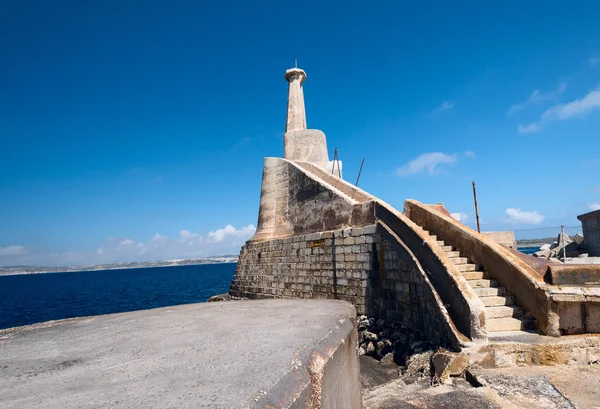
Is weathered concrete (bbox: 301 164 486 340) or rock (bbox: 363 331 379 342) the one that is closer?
weathered concrete (bbox: 301 164 486 340)

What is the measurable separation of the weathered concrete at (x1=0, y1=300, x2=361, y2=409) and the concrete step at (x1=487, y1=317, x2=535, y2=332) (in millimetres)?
3904

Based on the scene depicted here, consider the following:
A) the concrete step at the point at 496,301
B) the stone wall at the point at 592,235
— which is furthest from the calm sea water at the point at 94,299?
the stone wall at the point at 592,235

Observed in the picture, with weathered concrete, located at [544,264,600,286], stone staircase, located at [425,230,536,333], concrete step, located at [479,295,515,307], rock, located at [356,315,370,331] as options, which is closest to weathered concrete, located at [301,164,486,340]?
stone staircase, located at [425,230,536,333]

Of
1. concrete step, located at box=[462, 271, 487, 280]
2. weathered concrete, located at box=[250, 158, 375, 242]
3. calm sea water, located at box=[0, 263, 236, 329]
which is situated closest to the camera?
concrete step, located at box=[462, 271, 487, 280]

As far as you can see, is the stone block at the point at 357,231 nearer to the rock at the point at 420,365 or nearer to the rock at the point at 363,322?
the rock at the point at 363,322

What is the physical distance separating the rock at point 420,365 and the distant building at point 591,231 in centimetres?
1687

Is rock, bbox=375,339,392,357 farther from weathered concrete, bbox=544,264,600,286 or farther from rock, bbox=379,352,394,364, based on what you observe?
weathered concrete, bbox=544,264,600,286

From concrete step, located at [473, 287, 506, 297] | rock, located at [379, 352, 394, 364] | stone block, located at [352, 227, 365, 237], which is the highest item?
stone block, located at [352, 227, 365, 237]

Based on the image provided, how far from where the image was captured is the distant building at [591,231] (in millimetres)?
18020

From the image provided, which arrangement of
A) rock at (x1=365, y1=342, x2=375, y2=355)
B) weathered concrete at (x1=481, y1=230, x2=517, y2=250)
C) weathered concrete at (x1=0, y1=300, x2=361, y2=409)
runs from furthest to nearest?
weathered concrete at (x1=481, y1=230, x2=517, y2=250)
rock at (x1=365, y1=342, x2=375, y2=355)
weathered concrete at (x1=0, y1=300, x2=361, y2=409)

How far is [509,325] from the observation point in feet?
18.7

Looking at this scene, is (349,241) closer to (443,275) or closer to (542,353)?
(443,275)

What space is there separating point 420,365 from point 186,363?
16.8 ft

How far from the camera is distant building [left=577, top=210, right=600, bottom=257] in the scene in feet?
59.1
